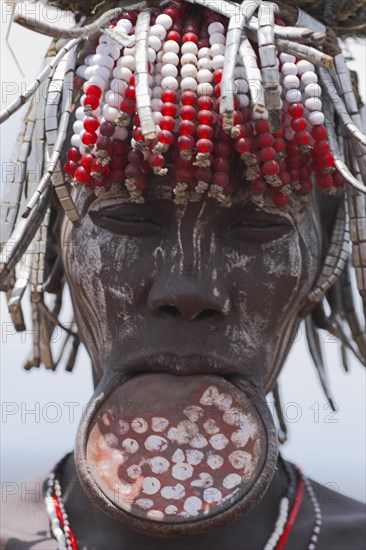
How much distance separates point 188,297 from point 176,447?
37 centimetres

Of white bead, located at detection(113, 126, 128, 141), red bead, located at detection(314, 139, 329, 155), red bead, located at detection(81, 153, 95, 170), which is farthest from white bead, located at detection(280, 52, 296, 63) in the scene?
red bead, located at detection(81, 153, 95, 170)

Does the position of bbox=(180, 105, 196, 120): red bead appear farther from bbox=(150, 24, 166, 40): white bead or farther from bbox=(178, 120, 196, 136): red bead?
bbox=(150, 24, 166, 40): white bead

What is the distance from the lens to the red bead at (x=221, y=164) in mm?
3553

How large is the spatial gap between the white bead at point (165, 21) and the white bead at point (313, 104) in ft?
1.28

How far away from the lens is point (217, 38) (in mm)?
3586

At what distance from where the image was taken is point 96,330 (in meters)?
3.82

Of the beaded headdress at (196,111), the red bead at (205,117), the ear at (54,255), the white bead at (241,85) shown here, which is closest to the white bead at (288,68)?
the beaded headdress at (196,111)

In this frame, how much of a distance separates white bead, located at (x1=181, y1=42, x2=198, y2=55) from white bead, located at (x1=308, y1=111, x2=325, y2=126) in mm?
326

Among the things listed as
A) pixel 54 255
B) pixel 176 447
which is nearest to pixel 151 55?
pixel 54 255

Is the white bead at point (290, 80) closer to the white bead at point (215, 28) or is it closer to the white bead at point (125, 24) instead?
the white bead at point (215, 28)

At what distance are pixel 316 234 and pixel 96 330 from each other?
63 centimetres

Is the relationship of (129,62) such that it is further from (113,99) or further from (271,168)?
(271,168)

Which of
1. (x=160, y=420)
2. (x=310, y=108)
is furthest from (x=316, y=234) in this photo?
(x=160, y=420)

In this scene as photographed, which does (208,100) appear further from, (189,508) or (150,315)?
(189,508)
